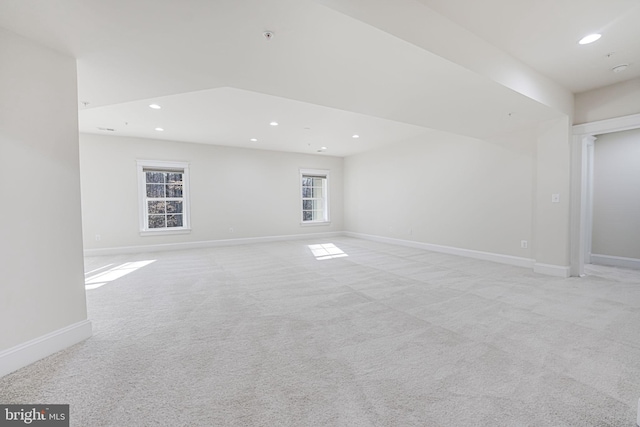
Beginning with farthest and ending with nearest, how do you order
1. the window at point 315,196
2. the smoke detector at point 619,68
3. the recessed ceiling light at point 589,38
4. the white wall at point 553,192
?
1. the window at point 315,196
2. the white wall at point 553,192
3. the smoke detector at point 619,68
4. the recessed ceiling light at point 589,38

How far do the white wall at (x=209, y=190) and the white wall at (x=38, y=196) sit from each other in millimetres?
4573

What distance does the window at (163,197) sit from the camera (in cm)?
627

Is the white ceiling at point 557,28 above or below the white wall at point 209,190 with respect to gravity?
above

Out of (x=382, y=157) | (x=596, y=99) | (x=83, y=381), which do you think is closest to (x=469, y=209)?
(x=596, y=99)

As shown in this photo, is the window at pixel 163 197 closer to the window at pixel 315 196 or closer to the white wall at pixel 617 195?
the window at pixel 315 196

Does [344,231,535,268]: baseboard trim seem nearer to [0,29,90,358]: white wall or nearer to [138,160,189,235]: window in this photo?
[138,160,189,235]: window

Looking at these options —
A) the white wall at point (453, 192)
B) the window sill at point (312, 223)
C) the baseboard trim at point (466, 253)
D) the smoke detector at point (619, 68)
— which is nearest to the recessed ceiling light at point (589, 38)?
the smoke detector at point (619, 68)

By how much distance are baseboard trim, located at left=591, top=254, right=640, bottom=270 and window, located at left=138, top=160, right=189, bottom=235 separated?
8.66 m

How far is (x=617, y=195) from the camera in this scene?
461 cm

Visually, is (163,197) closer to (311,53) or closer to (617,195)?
(311,53)

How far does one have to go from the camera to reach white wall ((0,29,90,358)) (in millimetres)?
1756

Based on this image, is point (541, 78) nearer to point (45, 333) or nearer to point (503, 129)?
point (503, 129)

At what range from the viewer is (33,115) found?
1891mm

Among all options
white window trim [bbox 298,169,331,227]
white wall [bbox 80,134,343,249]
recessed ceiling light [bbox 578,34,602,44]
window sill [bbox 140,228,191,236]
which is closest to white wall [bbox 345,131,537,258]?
white window trim [bbox 298,169,331,227]
